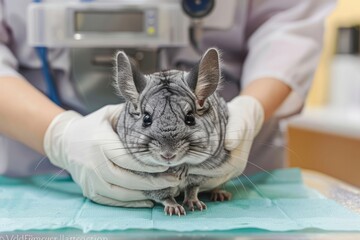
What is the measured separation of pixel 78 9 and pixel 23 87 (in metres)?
0.18

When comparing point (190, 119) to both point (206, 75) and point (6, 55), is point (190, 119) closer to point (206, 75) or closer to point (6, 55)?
point (206, 75)

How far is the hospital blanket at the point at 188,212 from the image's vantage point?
796mm

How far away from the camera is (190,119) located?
82 cm

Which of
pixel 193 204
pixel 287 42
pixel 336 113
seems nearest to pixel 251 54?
pixel 287 42

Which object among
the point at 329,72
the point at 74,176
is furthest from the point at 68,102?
the point at 329,72

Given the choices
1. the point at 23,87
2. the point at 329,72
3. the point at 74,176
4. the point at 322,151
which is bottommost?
the point at 322,151

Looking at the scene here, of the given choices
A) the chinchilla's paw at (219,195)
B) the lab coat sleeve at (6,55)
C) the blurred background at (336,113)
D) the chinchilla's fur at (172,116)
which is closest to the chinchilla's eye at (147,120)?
the chinchilla's fur at (172,116)

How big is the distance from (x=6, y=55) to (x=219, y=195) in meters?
0.51

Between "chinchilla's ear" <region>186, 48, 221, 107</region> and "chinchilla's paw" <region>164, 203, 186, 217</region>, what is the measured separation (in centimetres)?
17

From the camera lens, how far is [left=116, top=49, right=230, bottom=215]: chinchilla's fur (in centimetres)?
79

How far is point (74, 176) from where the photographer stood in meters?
0.96

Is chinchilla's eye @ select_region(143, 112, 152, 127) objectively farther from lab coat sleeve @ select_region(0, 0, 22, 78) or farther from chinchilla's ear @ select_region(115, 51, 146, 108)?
lab coat sleeve @ select_region(0, 0, 22, 78)

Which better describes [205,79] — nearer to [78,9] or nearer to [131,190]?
[131,190]

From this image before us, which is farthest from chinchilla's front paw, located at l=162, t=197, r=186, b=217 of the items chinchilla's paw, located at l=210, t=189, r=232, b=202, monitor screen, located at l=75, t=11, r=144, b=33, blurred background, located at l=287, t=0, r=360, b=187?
blurred background, located at l=287, t=0, r=360, b=187
